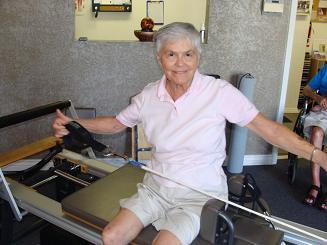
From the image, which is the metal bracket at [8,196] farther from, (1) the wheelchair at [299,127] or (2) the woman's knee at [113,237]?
(1) the wheelchair at [299,127]

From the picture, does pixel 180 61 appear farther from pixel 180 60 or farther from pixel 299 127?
pixel 299 127

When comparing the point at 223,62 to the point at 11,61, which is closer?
the point at 11,61

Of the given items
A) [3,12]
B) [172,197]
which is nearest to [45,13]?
[3,12]

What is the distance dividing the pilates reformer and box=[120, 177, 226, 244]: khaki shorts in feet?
0.17

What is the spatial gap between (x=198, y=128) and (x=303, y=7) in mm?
4079

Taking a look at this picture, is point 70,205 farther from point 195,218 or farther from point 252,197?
point 252,197

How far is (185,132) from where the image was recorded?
1.59 meters

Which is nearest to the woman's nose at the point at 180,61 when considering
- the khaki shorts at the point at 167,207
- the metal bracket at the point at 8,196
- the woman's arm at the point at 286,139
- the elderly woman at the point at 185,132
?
the elderly woman at the point at 185,132

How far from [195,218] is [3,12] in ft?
7.58

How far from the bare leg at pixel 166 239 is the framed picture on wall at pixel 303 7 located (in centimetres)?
439

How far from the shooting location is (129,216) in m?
1.52

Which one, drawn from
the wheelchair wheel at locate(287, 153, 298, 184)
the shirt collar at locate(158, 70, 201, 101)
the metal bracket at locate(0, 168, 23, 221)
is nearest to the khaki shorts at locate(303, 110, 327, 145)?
the wheelchair wheel at locate(287, 153, 298, 184)

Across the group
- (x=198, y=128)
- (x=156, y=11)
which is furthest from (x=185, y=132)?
(x=156, y=11)

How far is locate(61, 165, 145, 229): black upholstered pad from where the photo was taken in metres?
1.65
